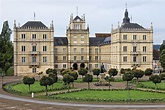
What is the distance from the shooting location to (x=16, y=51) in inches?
3297

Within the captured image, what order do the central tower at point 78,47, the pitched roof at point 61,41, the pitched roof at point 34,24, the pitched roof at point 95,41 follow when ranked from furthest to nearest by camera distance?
the pitched roof at point 95,41
the pitched roof at point 61,41
the central tower at point 78,47
the pitched roof at point 34,24

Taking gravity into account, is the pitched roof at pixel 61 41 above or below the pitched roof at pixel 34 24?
below

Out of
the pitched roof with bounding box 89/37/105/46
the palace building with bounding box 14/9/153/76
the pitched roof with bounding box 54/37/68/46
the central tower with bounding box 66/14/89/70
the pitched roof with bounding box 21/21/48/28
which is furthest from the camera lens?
the pitched roof with bounding box 89/37/105/46

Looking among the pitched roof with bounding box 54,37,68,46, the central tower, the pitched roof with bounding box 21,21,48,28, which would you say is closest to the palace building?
the pitched roof with bounding box 21,21,48,28

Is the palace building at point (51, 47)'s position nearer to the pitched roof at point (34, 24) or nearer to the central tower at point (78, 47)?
the pitched roof at point (34, 24)

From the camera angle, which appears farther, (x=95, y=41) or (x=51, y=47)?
(x=95, y=41)

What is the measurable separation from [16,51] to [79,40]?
2473 cm

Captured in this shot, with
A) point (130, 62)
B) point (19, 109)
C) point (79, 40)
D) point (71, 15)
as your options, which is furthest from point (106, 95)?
point (71, 15)

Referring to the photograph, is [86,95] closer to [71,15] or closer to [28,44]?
[28,44]

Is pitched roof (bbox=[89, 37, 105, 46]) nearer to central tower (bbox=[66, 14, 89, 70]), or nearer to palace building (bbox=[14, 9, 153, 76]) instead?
central tower (bbox=[66, 14, 89, 70])

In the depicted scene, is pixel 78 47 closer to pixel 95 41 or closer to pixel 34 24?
pixel 95 41

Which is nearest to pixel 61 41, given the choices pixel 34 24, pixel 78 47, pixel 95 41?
pixel 78 47

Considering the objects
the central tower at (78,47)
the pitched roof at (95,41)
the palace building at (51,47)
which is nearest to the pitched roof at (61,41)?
the central tower at (78,47)

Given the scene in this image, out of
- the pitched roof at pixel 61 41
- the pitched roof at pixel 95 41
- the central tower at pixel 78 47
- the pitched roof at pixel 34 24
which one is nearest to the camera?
the pitched roof at pixel 34 24
